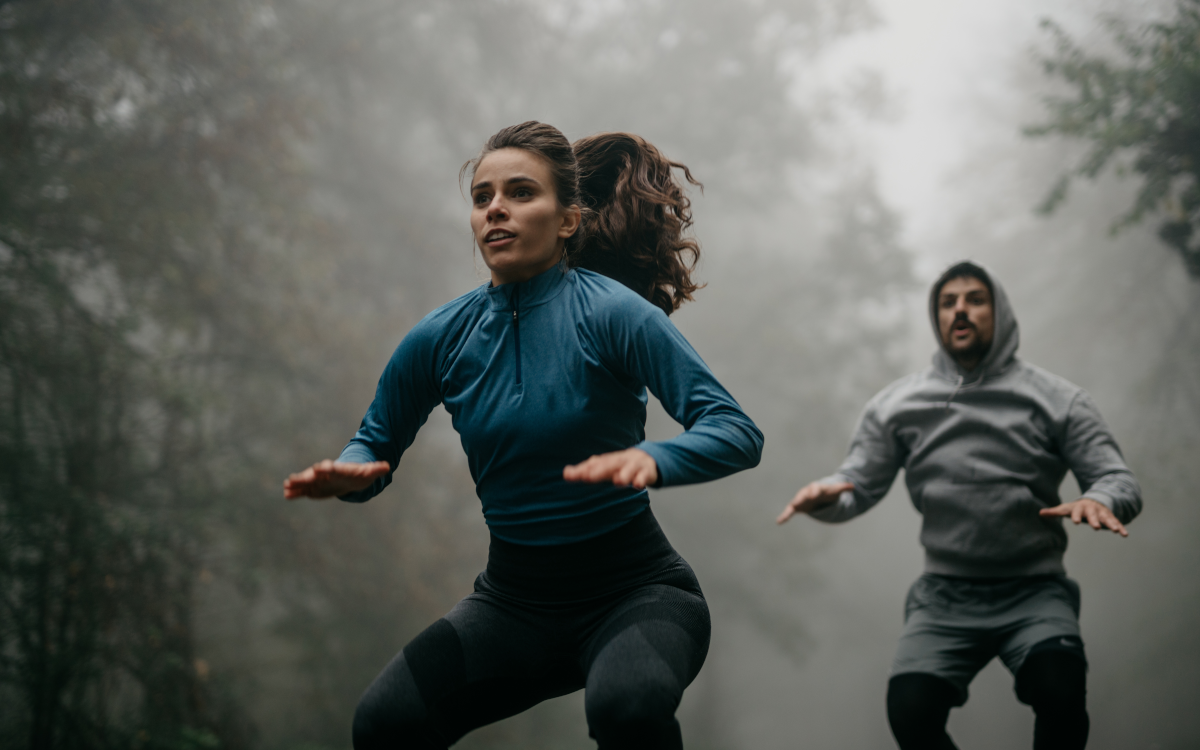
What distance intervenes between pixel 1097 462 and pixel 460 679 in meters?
2.43

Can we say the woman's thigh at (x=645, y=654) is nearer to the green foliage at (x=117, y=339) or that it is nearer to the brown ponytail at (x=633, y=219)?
the brown ponytail at (x=633, y=219)

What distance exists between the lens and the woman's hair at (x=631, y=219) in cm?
241

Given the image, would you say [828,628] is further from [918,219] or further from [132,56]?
[132,56]

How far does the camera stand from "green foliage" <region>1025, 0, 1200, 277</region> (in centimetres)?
596

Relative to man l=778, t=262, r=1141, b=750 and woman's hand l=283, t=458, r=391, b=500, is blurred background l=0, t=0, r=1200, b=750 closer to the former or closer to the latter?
man l=778, t=262, r=1141, b=750

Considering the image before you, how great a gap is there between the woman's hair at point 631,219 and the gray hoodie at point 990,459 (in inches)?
45.4

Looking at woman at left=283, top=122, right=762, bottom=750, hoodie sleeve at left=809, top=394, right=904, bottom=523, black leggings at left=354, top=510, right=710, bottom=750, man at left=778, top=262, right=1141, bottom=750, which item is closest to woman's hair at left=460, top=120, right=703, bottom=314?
woman at left=283, top=122, right=762, bottom=750

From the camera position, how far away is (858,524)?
26.5m

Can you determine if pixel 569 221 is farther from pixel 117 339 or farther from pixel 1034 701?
pixel 117 339

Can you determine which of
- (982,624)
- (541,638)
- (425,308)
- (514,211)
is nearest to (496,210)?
(514,211)

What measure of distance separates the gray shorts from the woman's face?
2.10 m

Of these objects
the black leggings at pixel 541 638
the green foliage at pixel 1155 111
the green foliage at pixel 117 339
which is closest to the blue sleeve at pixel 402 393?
the black leggings at pixel 541 638

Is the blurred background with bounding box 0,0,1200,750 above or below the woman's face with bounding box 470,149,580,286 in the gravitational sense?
above

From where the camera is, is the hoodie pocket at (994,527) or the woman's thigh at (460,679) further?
the hoodie pocket at (994,527)
